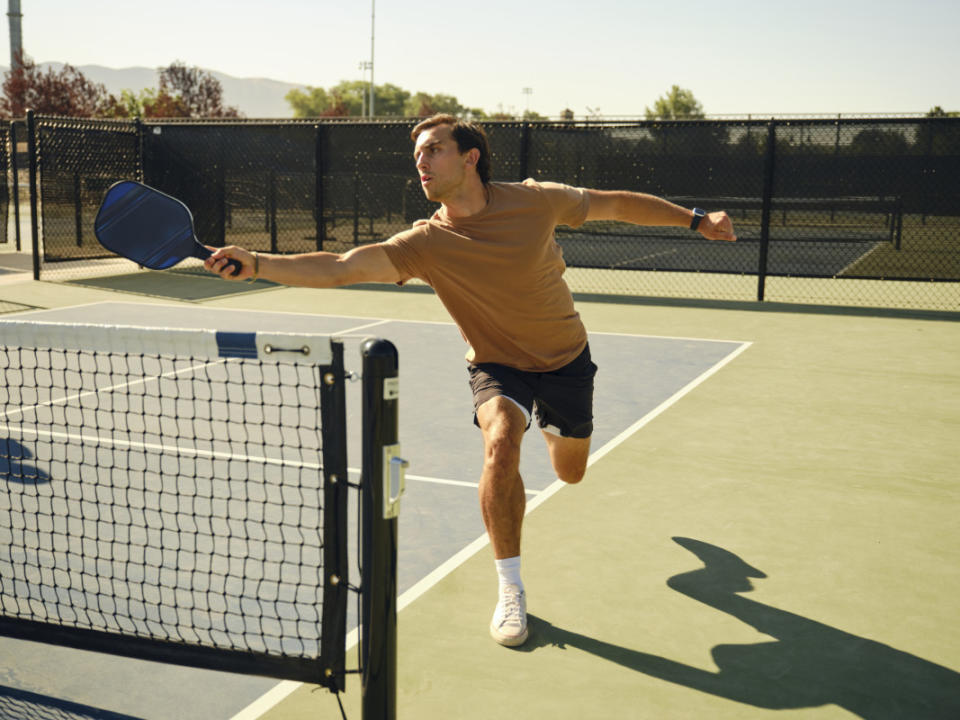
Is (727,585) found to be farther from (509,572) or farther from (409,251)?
(409,251)

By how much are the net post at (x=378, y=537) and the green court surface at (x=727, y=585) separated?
548mm

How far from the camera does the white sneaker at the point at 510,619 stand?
3.48 metres

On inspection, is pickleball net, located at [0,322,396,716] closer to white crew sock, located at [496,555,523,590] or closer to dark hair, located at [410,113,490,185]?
white crew sock, located at [496,555,523,590]

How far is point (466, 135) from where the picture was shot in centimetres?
380

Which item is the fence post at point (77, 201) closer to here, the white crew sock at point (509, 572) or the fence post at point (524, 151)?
the fence post at point (524, 151)

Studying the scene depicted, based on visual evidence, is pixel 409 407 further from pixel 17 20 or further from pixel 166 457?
pixel 17 20

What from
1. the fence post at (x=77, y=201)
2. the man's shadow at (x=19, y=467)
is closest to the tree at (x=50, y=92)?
the fence post at (x=77, y=201)

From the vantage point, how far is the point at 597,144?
13.5m

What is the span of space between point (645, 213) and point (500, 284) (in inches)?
34.1

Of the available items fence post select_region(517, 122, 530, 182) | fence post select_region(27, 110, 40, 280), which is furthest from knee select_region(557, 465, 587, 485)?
fence post select_region(27, 110, 40, 280)

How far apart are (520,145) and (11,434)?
29.4ft

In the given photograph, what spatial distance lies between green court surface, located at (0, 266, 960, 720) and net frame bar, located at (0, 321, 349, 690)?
0.66ft

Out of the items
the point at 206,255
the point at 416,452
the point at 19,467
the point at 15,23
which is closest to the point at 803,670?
the point at 206,255

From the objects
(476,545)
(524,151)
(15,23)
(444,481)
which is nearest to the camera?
(476,545)
